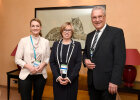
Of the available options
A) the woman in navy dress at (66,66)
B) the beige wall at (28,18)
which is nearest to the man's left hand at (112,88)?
the woman in navy dress at (66,66)

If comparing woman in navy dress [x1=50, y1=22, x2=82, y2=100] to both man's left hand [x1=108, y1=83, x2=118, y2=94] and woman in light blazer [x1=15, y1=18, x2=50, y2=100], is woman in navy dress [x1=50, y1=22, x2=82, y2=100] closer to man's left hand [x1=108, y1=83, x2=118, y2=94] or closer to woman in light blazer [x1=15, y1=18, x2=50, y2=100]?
woman in light blazer [x1=15, y1=18, x2=50, y2=100]

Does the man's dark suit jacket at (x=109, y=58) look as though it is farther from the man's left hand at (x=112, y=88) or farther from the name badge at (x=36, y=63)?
the name badge at (x=36, y=63)

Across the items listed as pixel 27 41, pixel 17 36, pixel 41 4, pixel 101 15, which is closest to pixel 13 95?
pixel 17 36

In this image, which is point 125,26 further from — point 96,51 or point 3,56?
point 3,56

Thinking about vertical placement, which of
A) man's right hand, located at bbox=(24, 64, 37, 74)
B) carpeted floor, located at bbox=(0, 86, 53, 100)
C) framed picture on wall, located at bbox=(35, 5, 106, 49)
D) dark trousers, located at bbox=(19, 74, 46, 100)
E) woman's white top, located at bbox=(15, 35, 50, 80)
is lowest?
carpeted floor, located at bbox=(0, 86, 53, 100)

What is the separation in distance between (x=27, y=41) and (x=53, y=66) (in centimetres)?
54

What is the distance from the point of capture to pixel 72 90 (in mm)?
2031

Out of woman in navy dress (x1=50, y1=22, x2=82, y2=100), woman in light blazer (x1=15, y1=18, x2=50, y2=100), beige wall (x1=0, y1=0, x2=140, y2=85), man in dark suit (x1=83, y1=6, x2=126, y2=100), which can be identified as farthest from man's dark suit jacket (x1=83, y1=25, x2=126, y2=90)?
beige wall (x1=0, y1=0, x2=140, y2=85)

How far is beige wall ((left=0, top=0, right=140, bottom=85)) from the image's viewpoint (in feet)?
9.66

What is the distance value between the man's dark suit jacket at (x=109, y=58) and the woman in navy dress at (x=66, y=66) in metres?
0.33

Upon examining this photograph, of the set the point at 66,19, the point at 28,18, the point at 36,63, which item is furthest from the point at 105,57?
the point at 28,18

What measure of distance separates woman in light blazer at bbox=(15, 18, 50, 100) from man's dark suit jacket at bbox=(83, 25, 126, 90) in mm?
821

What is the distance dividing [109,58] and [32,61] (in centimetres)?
110

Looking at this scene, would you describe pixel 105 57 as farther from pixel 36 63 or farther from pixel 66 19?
pixel 66 19
